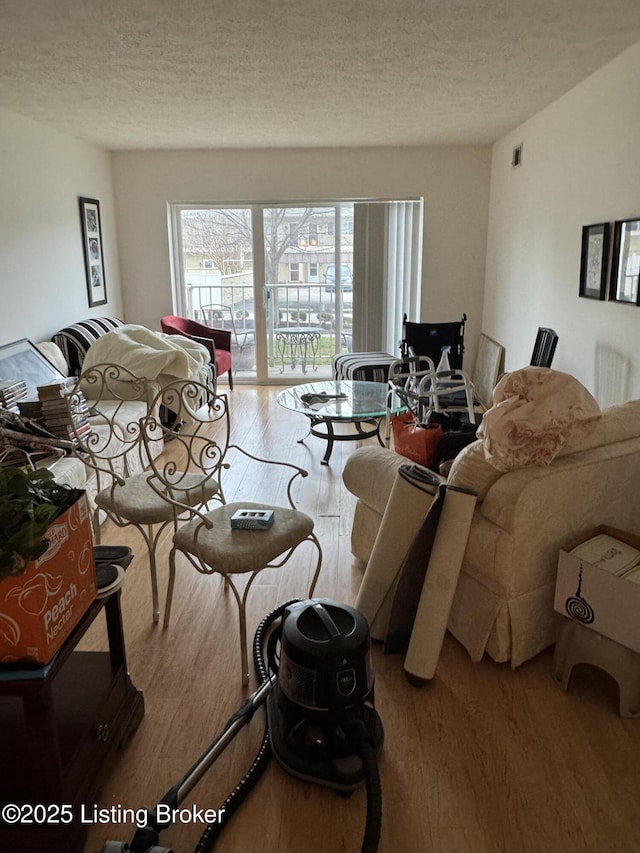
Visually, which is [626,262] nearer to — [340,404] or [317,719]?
[340,404]

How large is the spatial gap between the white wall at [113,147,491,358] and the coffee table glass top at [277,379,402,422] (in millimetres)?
2310

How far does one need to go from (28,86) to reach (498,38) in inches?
106

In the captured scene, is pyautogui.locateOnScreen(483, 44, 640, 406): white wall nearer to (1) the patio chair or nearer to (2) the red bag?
(2) the red bag

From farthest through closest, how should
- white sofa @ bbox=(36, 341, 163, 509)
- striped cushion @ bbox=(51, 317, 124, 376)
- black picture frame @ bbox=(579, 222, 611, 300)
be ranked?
striped cushion @ bbox=(51, 317, 124, 376) < black picture frame @ bbox=(579, 222, 611, 300) < white sofa @ bbox=(36, 341, 163, 509)

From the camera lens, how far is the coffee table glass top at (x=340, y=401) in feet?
12.7

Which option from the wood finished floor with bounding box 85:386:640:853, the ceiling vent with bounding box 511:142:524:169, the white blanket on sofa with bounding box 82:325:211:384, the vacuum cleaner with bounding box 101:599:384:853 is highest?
the ceiling vent with bounding box 511:142:524:169

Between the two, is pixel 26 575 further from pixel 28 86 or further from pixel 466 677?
pixel 28 86

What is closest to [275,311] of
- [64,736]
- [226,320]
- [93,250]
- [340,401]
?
[226,320]

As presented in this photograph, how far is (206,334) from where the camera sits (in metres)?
6.09

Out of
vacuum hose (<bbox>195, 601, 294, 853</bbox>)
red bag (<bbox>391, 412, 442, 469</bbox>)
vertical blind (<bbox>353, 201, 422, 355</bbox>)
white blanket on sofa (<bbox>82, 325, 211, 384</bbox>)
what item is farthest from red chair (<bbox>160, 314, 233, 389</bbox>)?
vacuum hose (<bbox>195, 601, 294, 853</bbox>)

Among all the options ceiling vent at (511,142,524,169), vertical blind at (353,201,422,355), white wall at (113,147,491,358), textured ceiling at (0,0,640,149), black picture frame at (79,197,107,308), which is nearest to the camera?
textured ceiling at (0,0,640,149)

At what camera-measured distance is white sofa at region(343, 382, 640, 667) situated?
6.55 feet

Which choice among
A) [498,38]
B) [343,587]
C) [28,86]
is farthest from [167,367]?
[498,38]

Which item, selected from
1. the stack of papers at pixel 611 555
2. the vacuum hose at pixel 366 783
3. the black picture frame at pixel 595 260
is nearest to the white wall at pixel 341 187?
the black picture frame at pixel 595 260
